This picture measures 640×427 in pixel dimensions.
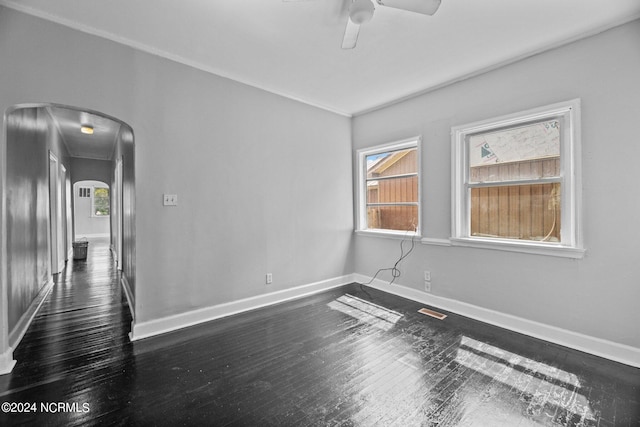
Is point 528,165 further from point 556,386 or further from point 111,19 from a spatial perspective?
point 111,19

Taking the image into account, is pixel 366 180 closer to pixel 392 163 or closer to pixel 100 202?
pixel 392 163

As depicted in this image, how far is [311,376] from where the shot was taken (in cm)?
209

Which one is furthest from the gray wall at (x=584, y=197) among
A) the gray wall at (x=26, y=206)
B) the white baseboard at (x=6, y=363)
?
the gray wall at (x=26, y=206)

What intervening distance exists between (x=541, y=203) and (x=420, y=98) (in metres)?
1.84

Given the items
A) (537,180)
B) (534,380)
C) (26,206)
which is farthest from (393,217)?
(26,206)

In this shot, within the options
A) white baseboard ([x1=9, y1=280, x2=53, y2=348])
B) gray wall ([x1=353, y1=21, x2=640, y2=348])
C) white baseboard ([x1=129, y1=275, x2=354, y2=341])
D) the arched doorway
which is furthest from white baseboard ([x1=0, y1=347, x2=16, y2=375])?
gray wall ([x1=353, y1=21, x2=640, y2=348])

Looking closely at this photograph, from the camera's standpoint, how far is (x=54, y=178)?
4.91 m

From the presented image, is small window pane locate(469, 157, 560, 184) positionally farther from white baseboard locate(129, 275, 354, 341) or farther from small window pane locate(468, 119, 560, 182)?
white baseboard locate(129, 275, 354, 341)

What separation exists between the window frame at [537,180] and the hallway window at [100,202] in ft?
39.8

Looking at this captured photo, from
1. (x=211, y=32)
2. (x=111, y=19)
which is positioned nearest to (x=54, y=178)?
(x=111, y=19)

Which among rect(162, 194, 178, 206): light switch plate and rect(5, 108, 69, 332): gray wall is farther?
rect(162, 194, 178, 206): light switch plate

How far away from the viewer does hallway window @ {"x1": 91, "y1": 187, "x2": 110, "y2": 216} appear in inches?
410

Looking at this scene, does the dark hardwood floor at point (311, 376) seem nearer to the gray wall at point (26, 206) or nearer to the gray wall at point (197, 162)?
the gray wall at point (26, 206)

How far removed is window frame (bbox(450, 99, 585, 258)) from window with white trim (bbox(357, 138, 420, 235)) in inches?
20.7
